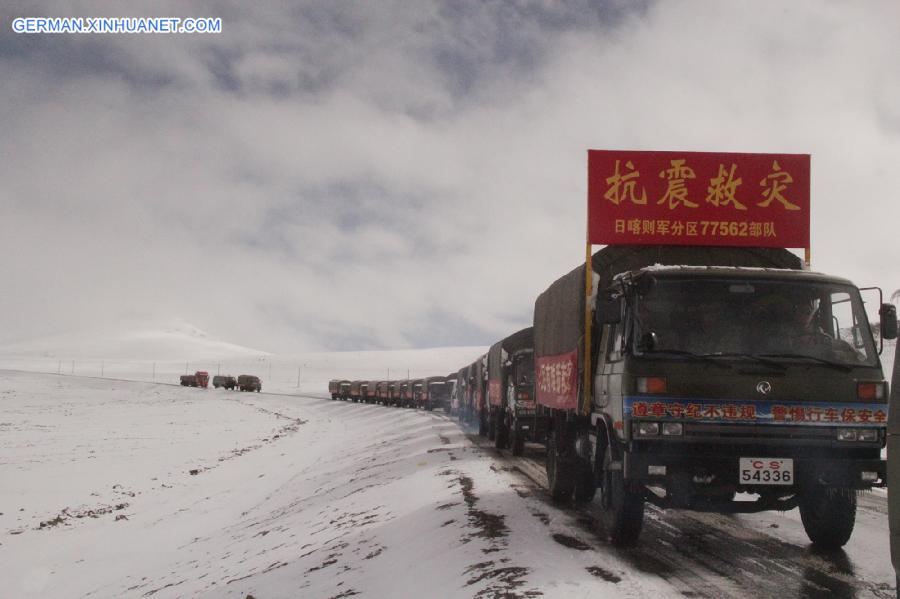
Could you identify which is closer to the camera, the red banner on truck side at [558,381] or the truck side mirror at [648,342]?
the truck side mirror at [648,342]

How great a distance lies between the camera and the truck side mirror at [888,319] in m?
7.67

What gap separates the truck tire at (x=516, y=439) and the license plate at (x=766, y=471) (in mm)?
12205

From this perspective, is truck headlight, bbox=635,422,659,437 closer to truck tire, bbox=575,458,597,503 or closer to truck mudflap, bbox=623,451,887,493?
truck mudflap, bbox=623,451,887,493

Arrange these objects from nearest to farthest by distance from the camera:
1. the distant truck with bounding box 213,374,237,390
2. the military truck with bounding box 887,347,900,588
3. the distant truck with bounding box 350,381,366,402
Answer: the military truck with bounding box 887,347,900,588
the distant truck with bounding box 350,381,366,402
the distant truck with bounding box 213,374,237,390

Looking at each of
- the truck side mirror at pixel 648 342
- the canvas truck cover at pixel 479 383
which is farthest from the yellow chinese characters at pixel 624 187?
the canvas truck cover at pixel 479 383

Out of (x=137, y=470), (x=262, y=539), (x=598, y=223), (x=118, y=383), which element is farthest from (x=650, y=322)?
(x=118, y=383)

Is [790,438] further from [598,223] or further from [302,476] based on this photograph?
[302,476]

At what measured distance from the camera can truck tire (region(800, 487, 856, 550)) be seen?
315 inches

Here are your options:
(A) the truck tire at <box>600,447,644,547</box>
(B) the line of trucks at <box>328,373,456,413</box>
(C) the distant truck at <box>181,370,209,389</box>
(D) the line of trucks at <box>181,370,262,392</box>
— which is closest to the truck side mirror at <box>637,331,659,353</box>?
(A) the truck tire at <box>600,447,644,547</box>

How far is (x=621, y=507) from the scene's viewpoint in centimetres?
804

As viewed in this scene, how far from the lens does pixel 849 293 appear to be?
790 centimetres

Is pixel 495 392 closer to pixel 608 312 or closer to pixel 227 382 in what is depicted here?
pixel 608 312

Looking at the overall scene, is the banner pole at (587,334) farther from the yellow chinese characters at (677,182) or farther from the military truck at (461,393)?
the military truck at (461,393)

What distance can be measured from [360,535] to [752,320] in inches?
239
